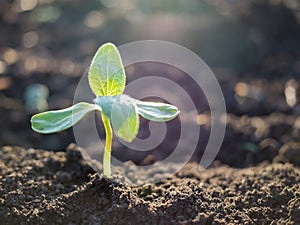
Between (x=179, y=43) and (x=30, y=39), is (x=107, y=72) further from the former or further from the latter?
(x=30, y=39)

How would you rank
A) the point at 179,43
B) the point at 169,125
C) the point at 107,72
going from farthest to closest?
1. the point at 179,43
2. the point at 169,125
3. the point at 107,72

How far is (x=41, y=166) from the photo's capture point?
5.96 feet

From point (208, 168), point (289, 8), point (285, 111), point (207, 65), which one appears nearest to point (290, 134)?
point (285, 111)

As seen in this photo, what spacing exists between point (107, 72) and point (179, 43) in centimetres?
215

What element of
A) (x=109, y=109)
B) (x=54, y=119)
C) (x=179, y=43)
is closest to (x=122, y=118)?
(x=109, y=109)

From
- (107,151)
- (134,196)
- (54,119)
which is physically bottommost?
(134,196)

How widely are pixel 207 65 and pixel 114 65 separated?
1.87 metres

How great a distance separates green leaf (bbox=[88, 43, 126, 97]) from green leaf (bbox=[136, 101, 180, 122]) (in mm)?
120

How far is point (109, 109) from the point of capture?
1.35 meters

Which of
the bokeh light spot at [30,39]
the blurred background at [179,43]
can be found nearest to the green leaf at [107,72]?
the blurred background at [179,43]

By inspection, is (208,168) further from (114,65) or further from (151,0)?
(151,0)

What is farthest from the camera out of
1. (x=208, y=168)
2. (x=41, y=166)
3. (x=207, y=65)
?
(x=207, y=65)

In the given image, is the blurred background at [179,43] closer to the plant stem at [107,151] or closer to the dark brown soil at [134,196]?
the dark brown soil at [134,196]

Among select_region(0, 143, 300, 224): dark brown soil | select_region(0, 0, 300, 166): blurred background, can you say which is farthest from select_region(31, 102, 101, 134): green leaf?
select_region(0, 0, 300, 166): blurred background
